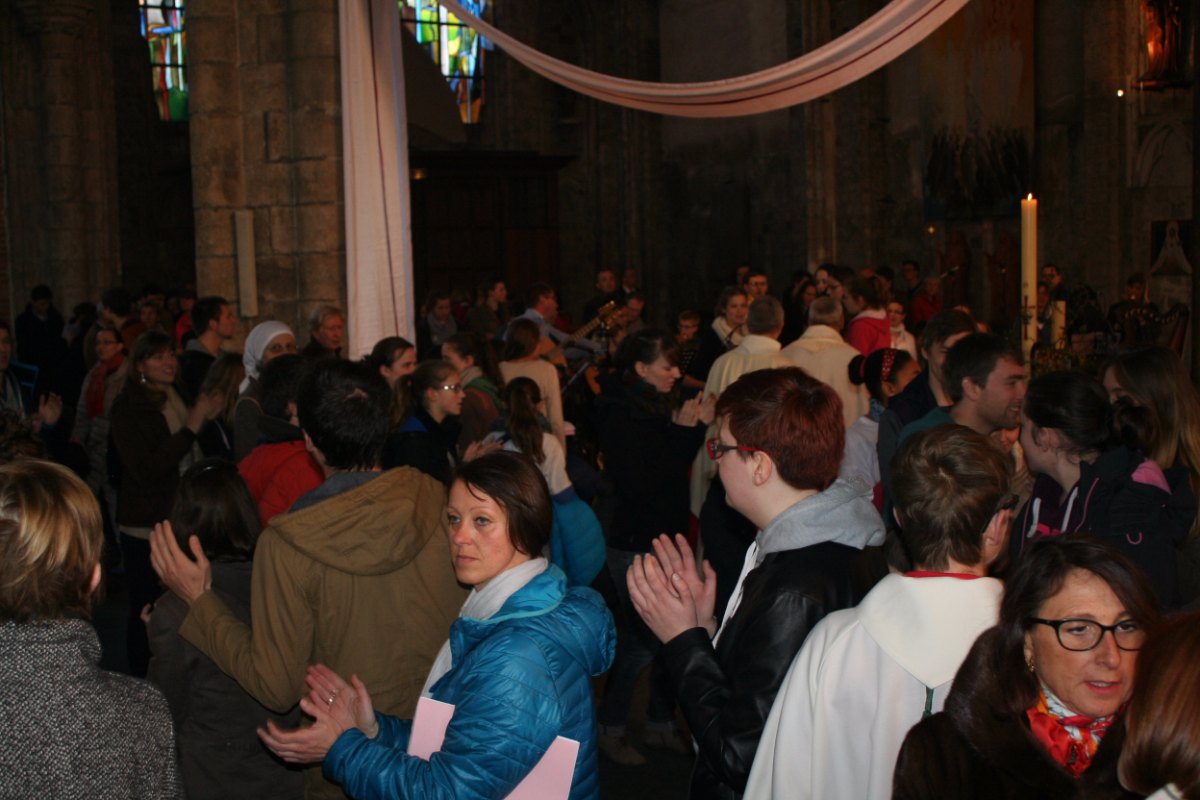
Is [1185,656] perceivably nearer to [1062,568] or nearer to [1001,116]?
[1062,568]

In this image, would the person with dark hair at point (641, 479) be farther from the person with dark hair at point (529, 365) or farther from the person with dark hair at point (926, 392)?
the person with dark hair at point (529, 365)

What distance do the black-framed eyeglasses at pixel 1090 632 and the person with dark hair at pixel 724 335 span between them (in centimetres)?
675

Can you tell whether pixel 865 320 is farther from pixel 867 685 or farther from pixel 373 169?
pixel 867 685

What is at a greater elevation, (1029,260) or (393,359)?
(1029,260)

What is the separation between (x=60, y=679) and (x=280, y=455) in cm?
229

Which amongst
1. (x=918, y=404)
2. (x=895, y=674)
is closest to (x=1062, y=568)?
(x=895, y=674)

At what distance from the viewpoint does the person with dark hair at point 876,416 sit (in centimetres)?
510

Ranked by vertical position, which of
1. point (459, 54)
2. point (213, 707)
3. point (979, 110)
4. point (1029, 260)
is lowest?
point (213, 707)

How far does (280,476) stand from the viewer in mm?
4105

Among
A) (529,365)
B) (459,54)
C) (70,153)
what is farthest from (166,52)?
(529,365)

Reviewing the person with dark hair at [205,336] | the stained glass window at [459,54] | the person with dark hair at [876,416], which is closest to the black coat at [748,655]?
the person with dark hair at [876,416]

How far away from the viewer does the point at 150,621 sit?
10.8 ft

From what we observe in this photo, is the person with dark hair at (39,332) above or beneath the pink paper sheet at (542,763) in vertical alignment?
above

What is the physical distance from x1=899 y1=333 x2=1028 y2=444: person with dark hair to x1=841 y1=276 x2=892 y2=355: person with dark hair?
3658 millimetres
